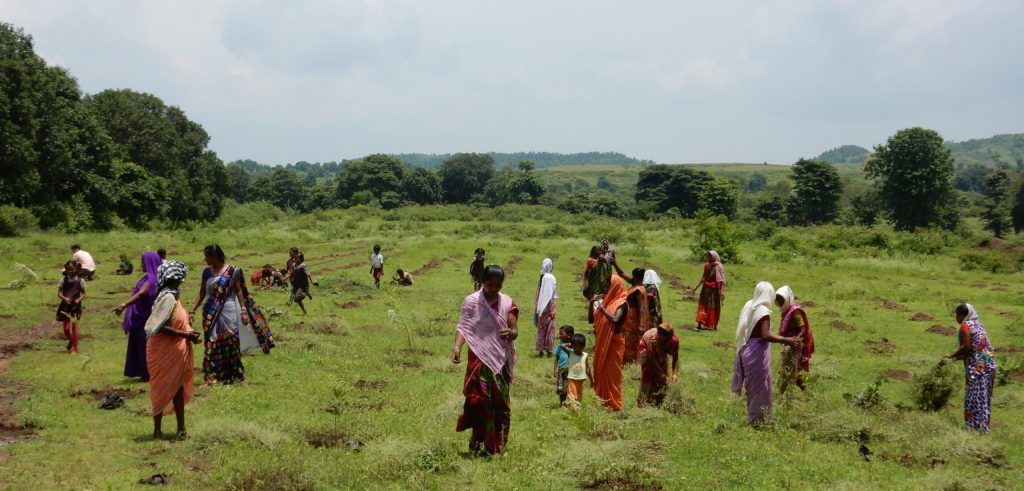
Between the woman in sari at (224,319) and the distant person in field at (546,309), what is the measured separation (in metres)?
4.94

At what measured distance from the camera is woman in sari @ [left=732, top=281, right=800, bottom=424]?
8398 mm

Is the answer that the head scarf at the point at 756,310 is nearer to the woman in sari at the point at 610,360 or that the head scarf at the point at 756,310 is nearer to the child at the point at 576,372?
the woman in sari at the point at 610,360

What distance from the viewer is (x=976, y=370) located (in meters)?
9.17

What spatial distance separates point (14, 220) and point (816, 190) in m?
67.1

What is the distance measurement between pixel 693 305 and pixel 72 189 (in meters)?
38.0

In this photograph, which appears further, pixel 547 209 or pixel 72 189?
pixel 547 209

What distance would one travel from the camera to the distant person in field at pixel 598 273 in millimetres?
14391

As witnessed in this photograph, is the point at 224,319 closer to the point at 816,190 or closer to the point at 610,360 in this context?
the point at 610,360

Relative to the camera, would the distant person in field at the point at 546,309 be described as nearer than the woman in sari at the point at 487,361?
No

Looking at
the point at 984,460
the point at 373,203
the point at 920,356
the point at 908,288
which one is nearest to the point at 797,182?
the point at 908,288

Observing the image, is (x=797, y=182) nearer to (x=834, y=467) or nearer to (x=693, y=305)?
(x=693, y=305)

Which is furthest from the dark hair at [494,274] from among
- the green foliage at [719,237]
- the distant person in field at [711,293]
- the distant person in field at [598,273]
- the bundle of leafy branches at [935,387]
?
the green foliage at [719,237]

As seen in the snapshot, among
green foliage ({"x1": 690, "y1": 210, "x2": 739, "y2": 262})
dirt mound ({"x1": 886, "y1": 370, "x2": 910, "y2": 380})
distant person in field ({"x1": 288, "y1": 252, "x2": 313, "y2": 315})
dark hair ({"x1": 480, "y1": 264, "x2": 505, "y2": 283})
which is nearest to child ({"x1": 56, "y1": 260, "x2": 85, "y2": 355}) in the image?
distant person in field ({"x1": 288, "y1": 252, "x2": 313, "y2": 315})

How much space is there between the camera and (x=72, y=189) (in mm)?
41375
